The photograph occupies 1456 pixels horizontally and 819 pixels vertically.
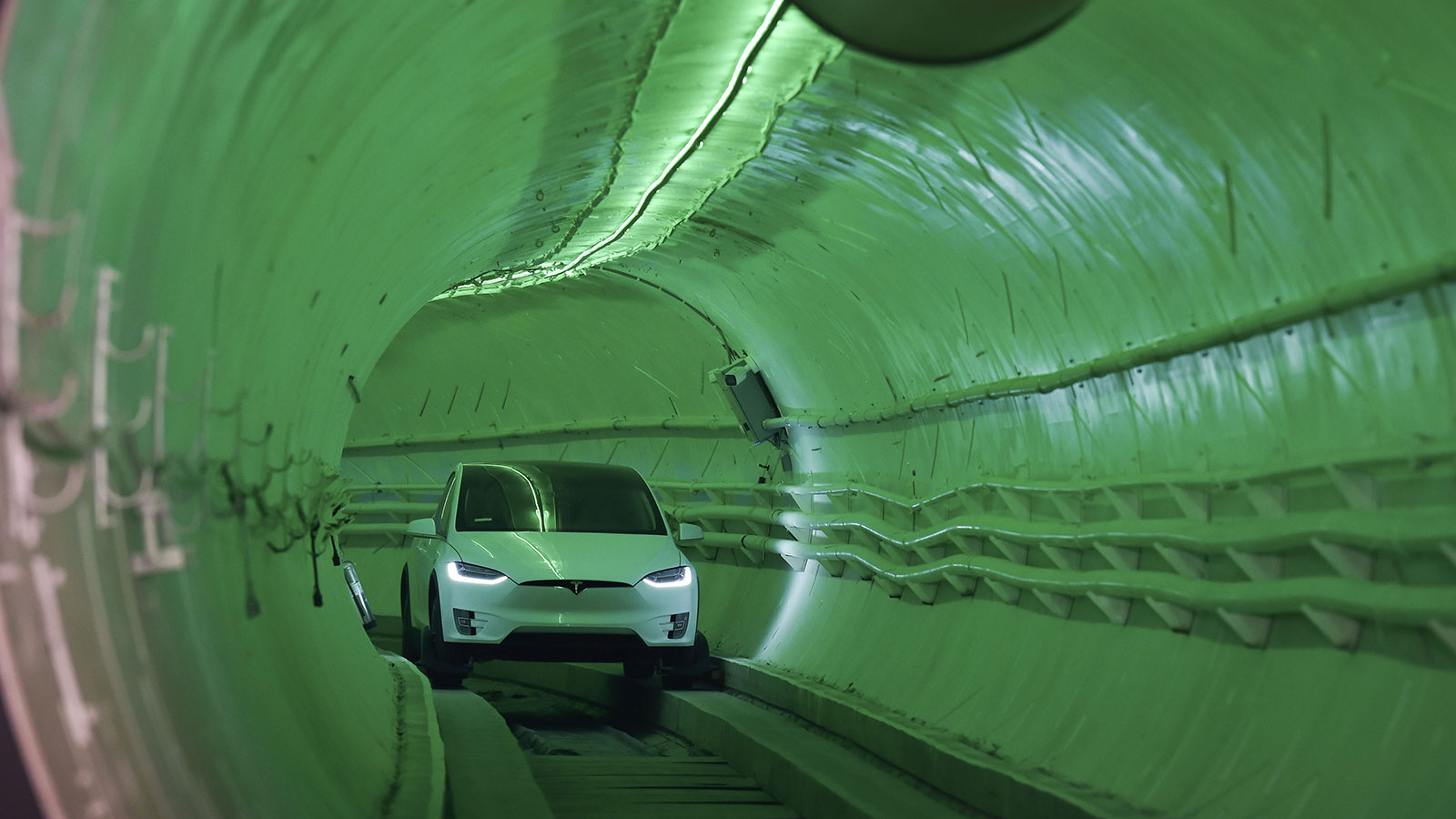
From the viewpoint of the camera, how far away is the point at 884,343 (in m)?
12.2

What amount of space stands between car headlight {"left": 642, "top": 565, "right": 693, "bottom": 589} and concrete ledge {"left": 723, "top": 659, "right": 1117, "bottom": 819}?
3.62ft

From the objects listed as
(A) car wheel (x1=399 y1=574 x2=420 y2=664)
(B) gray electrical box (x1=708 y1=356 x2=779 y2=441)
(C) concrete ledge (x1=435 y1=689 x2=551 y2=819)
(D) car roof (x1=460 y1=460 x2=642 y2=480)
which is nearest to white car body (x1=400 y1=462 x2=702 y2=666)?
(A) car wheel (x1=399 y1=574 x2=420 y2=664)

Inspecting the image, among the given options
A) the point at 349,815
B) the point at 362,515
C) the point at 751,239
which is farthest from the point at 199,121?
the point at 362,515

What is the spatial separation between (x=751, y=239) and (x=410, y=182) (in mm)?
5838

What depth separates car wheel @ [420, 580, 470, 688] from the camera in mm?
12438

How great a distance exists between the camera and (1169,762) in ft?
23.0

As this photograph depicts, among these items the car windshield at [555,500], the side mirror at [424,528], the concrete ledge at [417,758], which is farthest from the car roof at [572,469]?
the concrete ledge at [417,758]

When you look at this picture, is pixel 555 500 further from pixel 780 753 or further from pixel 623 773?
pixel 780 753

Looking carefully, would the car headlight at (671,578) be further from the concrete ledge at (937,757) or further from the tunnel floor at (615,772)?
the tunnel floor at (615,772)

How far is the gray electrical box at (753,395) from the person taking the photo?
15891 millimetres

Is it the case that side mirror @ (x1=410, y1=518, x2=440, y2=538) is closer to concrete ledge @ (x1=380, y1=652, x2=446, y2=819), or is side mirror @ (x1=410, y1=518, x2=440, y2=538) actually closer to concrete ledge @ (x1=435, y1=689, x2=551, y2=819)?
concrete ledge @ (x1=380, y1=652, x2=446, y2=819)

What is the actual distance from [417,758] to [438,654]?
4528 millimetres

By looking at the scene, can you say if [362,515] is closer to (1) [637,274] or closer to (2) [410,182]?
(1) [637,274]

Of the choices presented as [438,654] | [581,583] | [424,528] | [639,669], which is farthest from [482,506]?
[639,669]
